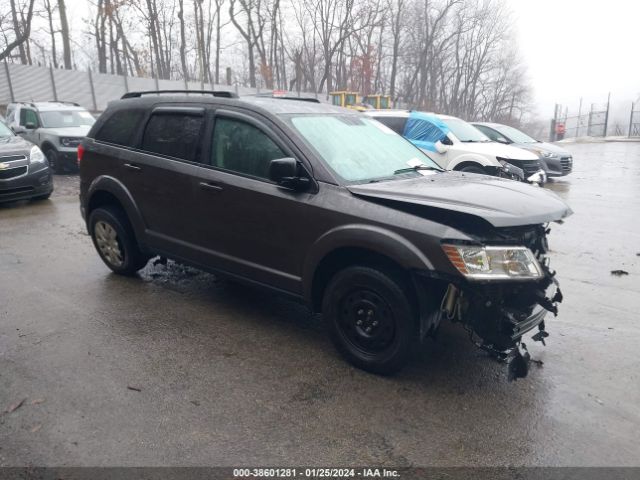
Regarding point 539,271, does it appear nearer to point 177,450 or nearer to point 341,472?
point 341,472

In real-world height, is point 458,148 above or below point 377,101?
below

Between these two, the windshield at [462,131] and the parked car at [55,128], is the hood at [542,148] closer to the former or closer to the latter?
the windshield at [462,131]

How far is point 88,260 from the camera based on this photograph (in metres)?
6.07

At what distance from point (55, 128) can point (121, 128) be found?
9.43m

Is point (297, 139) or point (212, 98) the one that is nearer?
point (297, 139)

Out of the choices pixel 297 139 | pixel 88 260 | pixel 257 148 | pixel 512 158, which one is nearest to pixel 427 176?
pixel 297 139

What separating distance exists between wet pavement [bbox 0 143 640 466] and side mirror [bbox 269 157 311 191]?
1262mm

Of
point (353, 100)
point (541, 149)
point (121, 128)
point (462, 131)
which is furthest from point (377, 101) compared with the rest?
point (121, 128)

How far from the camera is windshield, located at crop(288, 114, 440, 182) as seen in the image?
12.5ft

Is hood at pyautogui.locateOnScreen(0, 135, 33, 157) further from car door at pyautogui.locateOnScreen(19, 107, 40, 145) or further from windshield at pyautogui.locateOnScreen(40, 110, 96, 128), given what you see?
windshield at pyautogui.locateOnScreen(40, 110, 96, 128)

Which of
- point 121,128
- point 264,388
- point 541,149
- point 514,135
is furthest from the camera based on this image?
point 514,135

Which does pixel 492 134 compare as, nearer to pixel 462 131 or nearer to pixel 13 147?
pixel 462 131

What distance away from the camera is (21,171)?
8984 mm

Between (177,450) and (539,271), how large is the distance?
2358mm
